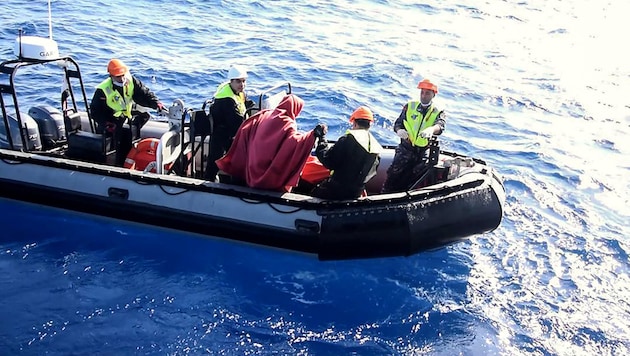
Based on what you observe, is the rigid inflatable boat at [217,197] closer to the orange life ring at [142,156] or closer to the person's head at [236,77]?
the orange life ring at [142,156]

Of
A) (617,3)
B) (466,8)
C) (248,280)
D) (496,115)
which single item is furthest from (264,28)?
(617,3)

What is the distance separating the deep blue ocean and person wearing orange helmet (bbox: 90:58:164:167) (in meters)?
0.93

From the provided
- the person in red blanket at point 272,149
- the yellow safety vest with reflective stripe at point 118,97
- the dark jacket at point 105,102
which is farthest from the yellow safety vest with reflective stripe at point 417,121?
the yellow safety vest with reflective stripe at point 118,97

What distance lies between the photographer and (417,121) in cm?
655

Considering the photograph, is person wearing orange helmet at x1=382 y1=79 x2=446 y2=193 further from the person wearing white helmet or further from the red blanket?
the person wearing white helmet

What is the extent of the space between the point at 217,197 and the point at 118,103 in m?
1.62

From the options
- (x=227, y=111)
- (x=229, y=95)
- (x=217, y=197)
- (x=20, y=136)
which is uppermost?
(x=229, y=95)

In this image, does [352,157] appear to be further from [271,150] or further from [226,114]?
[226,114]

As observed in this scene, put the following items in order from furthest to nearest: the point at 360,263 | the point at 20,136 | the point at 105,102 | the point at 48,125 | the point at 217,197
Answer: the point at 48,125 → the point at 20,136 → the point at 105,102 → the point at 360,263 → the point at 217,197

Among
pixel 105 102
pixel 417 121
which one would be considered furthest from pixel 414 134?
pixel 105 102

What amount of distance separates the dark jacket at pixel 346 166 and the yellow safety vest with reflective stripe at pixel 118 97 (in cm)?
235

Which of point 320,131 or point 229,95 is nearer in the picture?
point 320,131

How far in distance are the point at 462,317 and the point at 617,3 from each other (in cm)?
2098

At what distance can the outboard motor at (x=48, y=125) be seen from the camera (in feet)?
23.5
